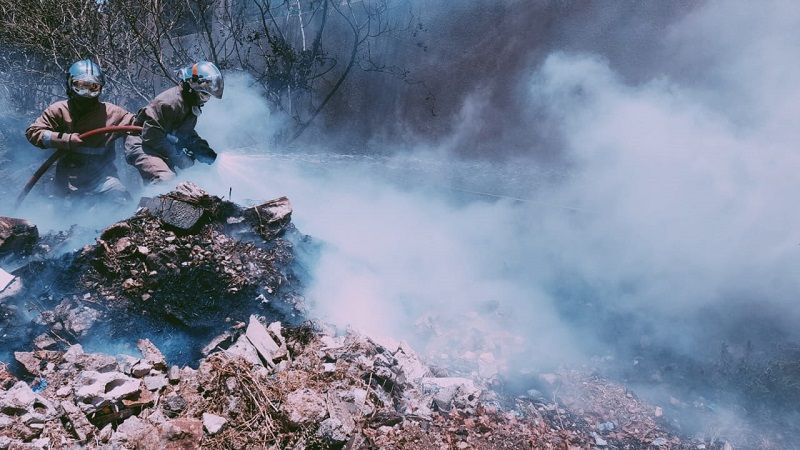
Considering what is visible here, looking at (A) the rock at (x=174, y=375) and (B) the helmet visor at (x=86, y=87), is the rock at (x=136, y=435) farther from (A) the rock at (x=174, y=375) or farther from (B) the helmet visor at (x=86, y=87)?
(B) the helmet visor at (x=86, y=87)

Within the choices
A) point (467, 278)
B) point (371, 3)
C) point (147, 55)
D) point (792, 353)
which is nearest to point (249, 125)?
point (147, 55)

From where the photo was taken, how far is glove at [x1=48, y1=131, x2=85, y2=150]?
486cm

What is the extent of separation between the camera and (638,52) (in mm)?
6824

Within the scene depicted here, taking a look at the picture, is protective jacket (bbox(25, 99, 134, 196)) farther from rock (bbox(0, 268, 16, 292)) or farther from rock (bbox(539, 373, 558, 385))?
rock (bbox(539, 373, 558, 385))

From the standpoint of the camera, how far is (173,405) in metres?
3.07

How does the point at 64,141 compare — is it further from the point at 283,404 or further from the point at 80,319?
the point at 283,404

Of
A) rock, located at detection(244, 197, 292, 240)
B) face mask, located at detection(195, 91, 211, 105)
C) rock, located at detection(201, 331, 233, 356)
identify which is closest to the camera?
rock, located at detection(201, 331, 233, 356)

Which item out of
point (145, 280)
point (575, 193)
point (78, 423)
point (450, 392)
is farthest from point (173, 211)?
point (575, 193)

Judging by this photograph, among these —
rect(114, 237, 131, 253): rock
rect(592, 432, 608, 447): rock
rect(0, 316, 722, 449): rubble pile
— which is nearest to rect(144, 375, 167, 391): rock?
rect(0, 316, 722, 449): rubble pile

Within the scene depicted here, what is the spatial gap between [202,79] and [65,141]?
4.73 ft

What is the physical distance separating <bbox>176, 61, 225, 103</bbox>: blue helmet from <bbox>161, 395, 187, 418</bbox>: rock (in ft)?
10.5

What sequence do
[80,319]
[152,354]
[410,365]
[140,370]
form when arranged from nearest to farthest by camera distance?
[140,370]
[152,354]
[80,319]
[410,365]

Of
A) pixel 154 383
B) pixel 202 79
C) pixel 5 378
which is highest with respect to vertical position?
pixel 202 79

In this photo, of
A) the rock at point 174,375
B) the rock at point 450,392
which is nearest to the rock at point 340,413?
the rock at point 450,392
